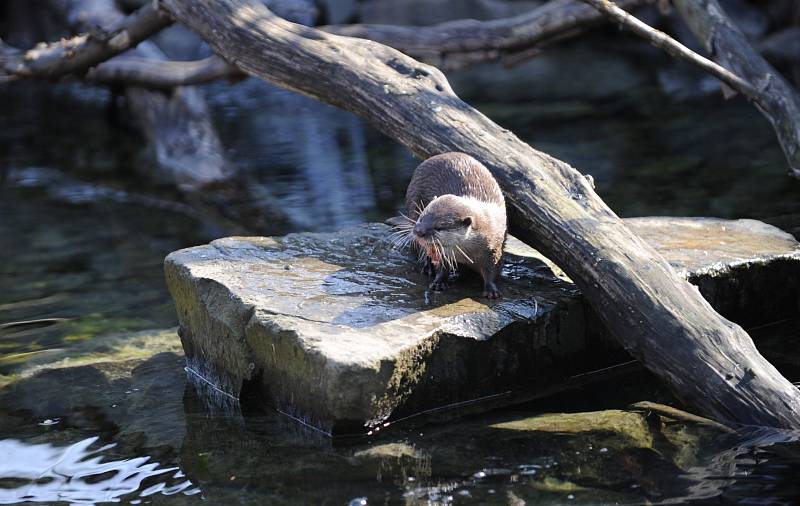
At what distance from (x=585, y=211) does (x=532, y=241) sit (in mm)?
279

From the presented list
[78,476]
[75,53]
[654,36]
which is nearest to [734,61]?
[654,36]

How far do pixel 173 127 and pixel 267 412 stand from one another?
4680mm

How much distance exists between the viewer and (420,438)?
3.42 m

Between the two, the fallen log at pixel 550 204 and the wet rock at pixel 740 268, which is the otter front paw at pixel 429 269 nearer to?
the fallen log at pixel 550 204

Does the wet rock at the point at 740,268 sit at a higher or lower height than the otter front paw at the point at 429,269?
lower

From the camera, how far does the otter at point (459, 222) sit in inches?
151

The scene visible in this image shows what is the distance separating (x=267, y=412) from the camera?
146 inches

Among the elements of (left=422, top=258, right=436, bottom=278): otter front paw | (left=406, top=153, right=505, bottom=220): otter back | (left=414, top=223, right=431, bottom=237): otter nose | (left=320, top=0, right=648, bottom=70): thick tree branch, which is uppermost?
(left=320, top=0, right=648, bottom=70): thick tree branch

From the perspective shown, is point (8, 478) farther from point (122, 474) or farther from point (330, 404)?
point (330, 404)

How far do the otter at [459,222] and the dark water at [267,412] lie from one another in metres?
0.64

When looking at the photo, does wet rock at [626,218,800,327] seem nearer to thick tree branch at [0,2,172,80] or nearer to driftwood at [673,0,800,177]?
driftwood at [673,0,800,177]

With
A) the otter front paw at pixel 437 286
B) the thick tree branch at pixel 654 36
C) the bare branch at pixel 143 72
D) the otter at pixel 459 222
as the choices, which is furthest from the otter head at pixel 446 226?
the bare branch at pixel 143 72

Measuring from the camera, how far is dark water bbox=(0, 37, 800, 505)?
122 inches

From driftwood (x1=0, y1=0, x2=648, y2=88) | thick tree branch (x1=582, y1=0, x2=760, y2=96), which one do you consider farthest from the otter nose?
driftwood (x1=0, y1=0, x2=648, y2=88)
